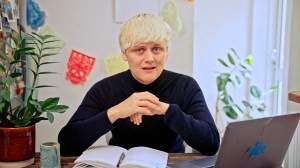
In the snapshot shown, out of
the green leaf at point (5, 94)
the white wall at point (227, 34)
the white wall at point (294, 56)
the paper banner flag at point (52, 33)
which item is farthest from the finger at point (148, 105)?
the white wall at point (227, 34)

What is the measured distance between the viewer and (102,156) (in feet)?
3.90

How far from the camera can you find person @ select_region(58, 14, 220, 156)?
4.40 ft

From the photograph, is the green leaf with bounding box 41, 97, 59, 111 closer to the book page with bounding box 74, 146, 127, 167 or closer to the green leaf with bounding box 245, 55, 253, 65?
the book page with bounding box 74, 146, 127, 167

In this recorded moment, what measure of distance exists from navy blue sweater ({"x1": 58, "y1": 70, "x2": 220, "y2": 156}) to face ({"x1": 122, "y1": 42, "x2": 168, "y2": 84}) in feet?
0.31

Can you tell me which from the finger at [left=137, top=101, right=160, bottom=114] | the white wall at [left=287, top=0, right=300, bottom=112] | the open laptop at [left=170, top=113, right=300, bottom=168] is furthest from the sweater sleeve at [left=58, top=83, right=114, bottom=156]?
the white wall at [left=287, top=0, right=300, bottom=112]

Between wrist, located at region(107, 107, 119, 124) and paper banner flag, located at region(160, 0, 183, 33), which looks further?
paper banner flag, located at region(160, 0, 183, 33)

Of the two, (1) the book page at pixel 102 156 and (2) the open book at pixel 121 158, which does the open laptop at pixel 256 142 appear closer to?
(2) the open book at pixel 121 158

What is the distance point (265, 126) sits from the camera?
971 mm

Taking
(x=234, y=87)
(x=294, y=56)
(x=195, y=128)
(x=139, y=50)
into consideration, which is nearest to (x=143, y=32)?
(x=139, y=50)

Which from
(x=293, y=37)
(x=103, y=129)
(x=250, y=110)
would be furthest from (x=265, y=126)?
(x=250, y=110)

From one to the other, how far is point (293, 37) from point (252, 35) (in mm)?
626

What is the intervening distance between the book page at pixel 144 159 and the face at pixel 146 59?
36 cm

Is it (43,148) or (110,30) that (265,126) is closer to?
(43,148)

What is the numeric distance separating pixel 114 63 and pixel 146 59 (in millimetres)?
947
